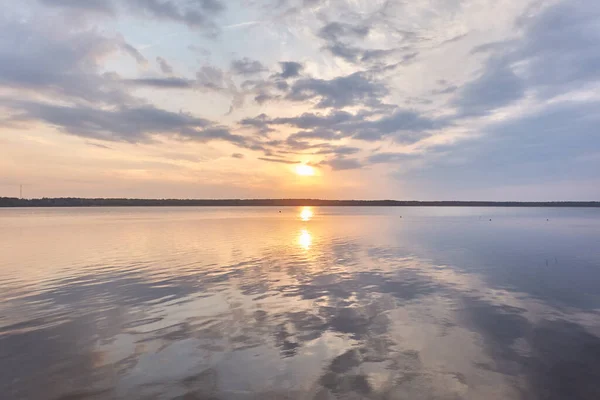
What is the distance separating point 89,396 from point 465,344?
1175cm

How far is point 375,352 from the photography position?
1214 cm

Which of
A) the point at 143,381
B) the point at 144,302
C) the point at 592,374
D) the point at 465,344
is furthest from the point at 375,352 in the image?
the point at 144,302

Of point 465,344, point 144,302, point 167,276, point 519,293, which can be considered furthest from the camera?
point 167,276

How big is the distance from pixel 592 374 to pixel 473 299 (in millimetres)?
8480

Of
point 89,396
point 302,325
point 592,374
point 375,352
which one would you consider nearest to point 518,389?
point 592,374

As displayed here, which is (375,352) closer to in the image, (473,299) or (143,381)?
(143,381)

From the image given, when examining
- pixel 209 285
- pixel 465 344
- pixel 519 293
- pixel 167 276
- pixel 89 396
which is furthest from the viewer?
pixel 167 276

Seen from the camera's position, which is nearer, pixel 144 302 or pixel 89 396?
pixel 89 396

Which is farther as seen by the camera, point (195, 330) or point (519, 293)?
point (519, 293)

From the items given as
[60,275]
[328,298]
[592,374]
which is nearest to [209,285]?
[328,298]

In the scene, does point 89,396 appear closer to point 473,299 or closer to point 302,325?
point 302,325

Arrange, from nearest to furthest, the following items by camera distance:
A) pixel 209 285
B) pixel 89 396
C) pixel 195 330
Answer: pixel 89 396
pixel 195 330
pixel 209 285

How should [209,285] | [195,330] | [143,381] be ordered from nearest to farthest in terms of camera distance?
Result: [143,381], [195,330], [209,285]

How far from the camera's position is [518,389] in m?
9.81
